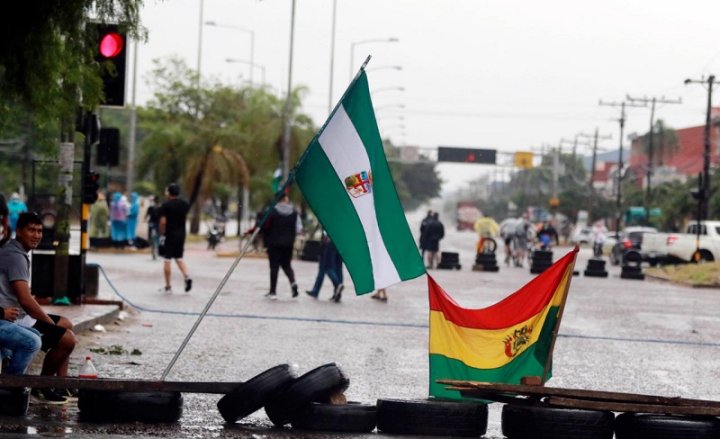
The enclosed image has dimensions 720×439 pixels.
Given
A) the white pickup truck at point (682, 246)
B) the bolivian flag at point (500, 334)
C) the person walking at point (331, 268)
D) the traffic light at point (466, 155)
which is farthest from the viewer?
the traffic light at point (466, 155)

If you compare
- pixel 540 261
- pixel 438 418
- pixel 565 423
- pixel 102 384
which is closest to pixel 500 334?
pixel 438 418

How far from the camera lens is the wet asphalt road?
34.3 feet

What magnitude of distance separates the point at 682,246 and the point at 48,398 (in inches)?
1573

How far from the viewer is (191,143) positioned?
2456 inches

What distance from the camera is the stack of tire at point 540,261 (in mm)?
40062

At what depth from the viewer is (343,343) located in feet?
53.5

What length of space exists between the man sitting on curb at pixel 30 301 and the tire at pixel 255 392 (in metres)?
1.27

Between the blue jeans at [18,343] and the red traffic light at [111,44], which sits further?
the red traffic light at [111,44]

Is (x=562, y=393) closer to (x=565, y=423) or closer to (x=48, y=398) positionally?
(x=565, y=423)

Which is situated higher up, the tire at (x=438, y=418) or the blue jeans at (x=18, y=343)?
the blue jeans at (x=18, y=343)

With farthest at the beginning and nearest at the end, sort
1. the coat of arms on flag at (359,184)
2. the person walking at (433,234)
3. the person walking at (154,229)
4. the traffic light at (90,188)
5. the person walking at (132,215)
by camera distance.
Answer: the person walking at (132,215) < the person walking at (433,234) < the person walking at (154,229) < the traffic light at (90,188) < the coat of arms on flag at (359,184)

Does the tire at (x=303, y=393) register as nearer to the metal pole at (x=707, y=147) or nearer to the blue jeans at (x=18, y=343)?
the blue jeans at (x=18, y=343)

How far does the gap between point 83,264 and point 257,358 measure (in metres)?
4.93

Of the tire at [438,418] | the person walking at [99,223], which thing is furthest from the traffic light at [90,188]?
the person walking at [99,223]
